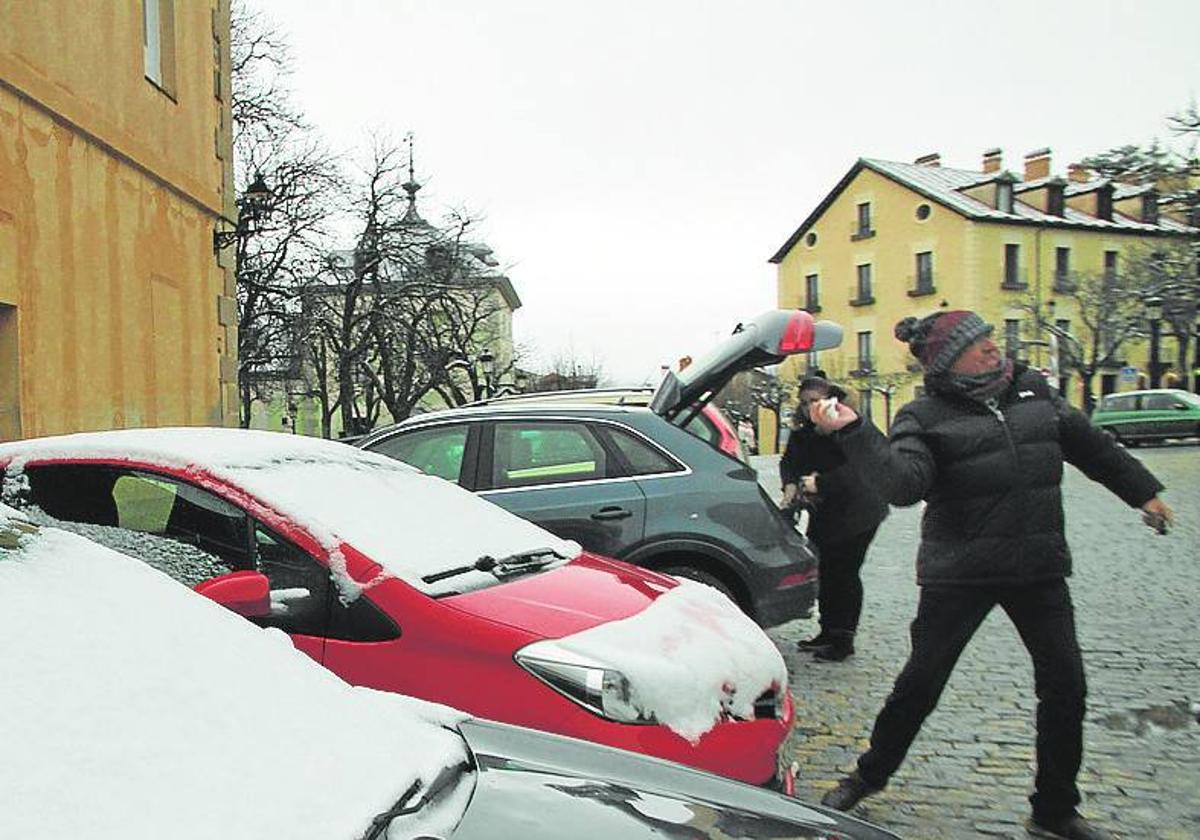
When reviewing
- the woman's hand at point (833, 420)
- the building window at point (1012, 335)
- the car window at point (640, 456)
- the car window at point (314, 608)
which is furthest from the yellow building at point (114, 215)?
the building window at point (1012, 335)

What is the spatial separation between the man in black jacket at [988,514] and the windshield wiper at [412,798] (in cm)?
214

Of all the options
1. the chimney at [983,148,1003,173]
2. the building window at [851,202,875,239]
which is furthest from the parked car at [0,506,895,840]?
the chimney at [983,148,1003,173]

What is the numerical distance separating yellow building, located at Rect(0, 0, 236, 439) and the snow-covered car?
229 inches

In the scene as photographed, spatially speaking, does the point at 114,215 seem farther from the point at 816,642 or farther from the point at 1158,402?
the point at 1158,402

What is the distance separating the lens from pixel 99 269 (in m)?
11.1

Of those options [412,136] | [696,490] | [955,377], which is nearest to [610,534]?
[696,490]

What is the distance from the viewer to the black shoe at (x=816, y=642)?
7.06 metres

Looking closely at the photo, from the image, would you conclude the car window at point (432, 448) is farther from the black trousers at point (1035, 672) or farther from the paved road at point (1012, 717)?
the black trousers at point (1035, 672)

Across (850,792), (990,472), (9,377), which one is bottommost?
(850,792)

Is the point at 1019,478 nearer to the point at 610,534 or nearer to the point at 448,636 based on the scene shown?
the point at 448,636

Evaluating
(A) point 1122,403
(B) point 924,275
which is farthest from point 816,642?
(B) point 924,275

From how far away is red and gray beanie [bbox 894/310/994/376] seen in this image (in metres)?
4.10

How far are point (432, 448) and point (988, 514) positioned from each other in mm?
3867

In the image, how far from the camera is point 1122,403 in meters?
34.4
